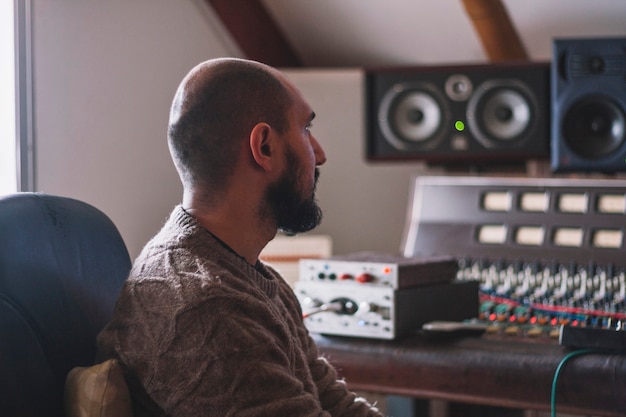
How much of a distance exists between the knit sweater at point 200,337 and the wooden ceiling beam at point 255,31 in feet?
8.87

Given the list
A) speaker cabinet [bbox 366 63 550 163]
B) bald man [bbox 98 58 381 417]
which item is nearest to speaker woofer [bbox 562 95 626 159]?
speaker cabinet [bbox 366 63 550 163]

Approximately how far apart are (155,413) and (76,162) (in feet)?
6.79

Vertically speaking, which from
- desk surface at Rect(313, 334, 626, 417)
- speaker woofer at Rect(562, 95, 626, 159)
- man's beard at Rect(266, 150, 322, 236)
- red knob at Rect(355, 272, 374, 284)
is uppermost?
speaker woofer at Rect(562, 95, 626, 159)

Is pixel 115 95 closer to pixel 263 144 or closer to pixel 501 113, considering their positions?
pixel 501 113

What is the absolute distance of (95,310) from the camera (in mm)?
1460

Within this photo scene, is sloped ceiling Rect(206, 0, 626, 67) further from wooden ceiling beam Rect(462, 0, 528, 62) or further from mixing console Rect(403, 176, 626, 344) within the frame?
mixing console Rect(403, 176, 626, 344)

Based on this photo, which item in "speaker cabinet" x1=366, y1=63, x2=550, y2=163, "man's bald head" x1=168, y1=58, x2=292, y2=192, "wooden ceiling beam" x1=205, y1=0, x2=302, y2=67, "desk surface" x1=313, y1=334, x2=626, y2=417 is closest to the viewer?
"man's bald head" x1=168, y1=58, x2=292, y2=192

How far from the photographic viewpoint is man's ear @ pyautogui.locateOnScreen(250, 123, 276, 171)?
140 cm

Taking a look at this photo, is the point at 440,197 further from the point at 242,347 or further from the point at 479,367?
the point at 242,347

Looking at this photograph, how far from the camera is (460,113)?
3.06 meters

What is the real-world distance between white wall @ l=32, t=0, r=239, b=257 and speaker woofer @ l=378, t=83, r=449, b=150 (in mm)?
1021

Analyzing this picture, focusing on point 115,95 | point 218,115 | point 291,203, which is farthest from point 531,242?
point 115,95

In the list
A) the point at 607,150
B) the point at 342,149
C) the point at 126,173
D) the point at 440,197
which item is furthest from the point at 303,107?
the point at 342,149

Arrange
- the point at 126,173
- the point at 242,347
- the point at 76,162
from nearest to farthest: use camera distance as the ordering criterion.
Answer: the point at 242,347 → the point at 76,162 → the point at 126,173
